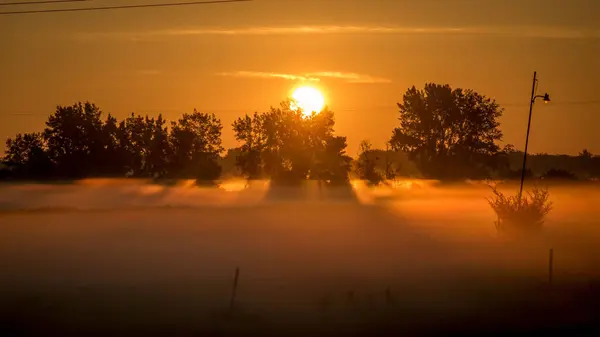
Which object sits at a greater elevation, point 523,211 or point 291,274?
point 523,211

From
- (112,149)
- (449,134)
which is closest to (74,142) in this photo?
(112,149)

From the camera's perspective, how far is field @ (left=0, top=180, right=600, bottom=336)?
24.7 m

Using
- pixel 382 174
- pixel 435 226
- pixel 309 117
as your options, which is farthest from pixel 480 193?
pixel 435 226

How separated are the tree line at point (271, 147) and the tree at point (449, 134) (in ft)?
0.48

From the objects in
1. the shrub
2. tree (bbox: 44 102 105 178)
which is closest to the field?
the shrub

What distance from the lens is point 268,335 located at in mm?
23109

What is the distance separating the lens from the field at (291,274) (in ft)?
80.9

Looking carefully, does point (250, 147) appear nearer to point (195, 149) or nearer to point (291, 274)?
point (195, 149)

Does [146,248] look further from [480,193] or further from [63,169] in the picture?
[480,193]

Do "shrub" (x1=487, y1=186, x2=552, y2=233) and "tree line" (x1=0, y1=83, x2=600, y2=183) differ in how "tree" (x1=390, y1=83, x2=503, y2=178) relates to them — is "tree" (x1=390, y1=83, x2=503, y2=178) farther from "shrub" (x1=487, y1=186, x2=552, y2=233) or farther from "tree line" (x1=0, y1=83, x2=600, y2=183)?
"shrub" (x1=487, y1=186, x2=552, y2=233)

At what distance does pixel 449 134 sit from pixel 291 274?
84.2 m

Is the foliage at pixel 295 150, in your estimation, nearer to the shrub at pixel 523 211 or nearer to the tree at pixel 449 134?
the tree at pixel 449 134

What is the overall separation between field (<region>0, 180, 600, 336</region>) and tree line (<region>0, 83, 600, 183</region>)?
18.6 meters

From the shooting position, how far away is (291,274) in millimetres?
35125
